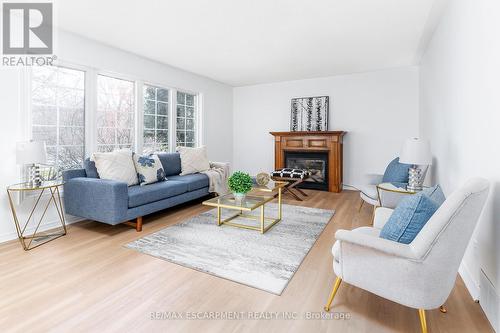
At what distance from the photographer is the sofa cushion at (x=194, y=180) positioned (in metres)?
4.05

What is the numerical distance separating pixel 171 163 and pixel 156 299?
2.86 metres

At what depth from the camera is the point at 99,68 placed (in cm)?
374

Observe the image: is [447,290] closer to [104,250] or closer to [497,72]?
[497,72]

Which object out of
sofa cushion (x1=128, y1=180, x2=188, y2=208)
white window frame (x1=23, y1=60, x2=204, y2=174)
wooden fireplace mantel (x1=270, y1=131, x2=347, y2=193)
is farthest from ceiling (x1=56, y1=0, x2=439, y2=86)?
sofa cushion (x1=128, y1=180, x2=188, y2=208)

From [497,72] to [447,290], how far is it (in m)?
1.30

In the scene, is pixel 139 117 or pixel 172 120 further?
pixel 172 120

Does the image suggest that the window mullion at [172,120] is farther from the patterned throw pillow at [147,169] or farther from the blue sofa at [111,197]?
the blue sofa at [111,197]

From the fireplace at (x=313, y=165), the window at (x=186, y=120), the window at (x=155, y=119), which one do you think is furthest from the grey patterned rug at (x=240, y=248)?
the window at (x=186, y=120)

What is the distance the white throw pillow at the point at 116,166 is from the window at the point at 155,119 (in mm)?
1103

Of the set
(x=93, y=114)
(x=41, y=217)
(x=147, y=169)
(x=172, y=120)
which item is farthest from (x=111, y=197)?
(x=172, y=120)

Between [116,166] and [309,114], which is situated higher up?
[309,114]

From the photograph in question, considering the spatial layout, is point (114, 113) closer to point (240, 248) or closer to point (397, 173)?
point (240, 248)

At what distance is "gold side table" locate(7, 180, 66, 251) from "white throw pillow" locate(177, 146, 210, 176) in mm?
1776

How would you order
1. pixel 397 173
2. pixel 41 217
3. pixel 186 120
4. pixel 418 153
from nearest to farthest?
pixel 418 153
pixel 41 217
pixel 397 173
pixel 186 120
